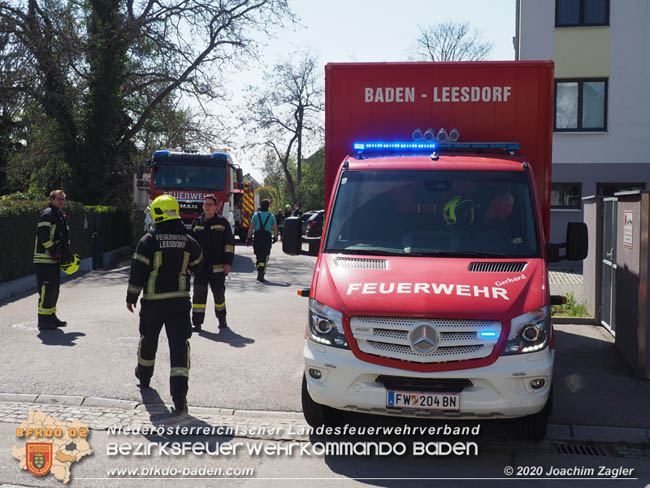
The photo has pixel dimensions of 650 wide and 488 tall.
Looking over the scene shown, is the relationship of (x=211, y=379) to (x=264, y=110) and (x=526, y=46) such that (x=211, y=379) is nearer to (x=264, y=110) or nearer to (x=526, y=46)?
(x=526, y=46)

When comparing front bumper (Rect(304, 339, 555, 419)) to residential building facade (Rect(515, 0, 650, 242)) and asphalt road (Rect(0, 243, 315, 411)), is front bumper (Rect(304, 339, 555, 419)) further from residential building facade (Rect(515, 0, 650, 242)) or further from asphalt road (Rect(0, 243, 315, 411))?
residential building facade (Rect(515, 0, 650, 242))

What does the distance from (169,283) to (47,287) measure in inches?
168

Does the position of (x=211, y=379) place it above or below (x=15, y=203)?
below

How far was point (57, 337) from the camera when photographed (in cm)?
951

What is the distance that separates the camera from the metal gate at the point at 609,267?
9.52 metres

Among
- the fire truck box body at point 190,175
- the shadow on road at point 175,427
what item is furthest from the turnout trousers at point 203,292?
the fire truck box body at point 190,175

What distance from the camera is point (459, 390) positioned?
16.5 ft

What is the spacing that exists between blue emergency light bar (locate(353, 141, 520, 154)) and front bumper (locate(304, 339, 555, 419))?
253 cm

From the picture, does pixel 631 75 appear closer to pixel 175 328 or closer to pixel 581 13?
pixel 581 13

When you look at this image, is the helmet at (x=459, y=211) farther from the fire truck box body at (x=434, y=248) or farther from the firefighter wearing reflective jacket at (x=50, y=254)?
the firefighter wearing reflective jacket at (x=50, y=254)

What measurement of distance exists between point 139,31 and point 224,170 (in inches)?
310

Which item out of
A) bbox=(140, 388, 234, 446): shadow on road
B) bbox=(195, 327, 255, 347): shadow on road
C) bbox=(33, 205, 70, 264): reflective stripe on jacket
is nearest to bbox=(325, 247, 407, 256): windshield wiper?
bbox=(140, 388, 234, 446): shadow on road

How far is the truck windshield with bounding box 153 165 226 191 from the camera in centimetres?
2109

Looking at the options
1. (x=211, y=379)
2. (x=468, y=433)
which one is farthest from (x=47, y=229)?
(x=468, y=433)
